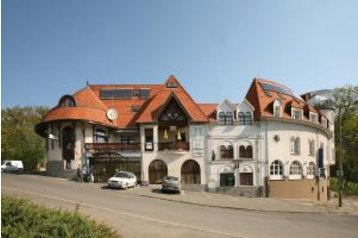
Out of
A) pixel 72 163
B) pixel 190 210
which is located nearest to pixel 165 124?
pixel 72 163

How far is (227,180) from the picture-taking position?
2063 inches

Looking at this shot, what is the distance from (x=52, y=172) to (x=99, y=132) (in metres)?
6.47

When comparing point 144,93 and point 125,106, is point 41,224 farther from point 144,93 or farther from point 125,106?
point 144,93

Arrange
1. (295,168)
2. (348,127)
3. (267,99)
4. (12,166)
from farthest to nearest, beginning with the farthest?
1. (348,127)
2. (12,166)
3. (267,99)
4. (295,168)

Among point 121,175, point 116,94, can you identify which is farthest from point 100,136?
point 121,175

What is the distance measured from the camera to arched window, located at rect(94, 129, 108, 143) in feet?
179

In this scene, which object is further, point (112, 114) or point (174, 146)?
point (112, 114)

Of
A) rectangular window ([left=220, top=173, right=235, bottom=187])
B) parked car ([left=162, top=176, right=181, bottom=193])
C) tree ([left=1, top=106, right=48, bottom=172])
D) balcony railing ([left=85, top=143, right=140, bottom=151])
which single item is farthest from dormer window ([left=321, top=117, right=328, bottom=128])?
tree ([left=1, top=106, right=48, bottom=172])

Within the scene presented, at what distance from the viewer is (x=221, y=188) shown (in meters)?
52.2

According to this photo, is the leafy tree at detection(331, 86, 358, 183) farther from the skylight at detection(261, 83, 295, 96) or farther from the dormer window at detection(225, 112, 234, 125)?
the dormer window at detection(225, 112, 234, 125)

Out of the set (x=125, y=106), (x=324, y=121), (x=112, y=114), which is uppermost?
(x=125, y=106)

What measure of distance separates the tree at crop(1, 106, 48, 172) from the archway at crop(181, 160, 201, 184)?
31.9m

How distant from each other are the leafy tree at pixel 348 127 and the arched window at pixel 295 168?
74.5ft

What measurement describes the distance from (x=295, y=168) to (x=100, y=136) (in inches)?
841
